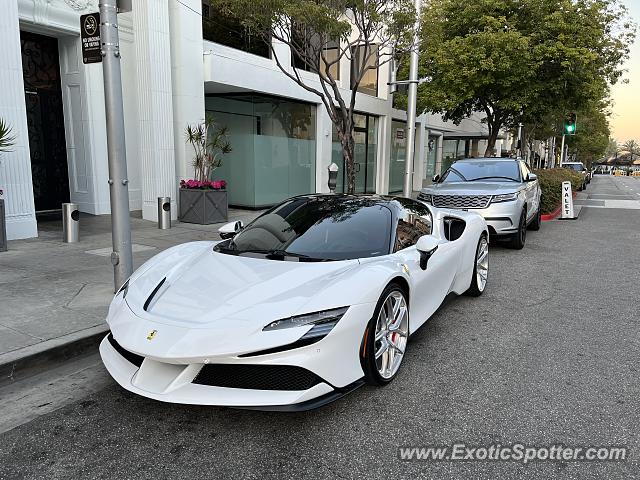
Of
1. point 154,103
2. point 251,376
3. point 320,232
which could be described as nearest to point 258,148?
point 154,103

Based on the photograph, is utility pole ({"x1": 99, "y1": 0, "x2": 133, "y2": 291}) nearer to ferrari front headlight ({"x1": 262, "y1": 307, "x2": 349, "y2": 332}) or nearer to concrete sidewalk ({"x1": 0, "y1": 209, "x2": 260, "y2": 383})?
concrete sidewalk ({"x1": 0, "y1": 209, "x2": 260, "y2": 383})

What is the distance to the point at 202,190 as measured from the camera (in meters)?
11.0

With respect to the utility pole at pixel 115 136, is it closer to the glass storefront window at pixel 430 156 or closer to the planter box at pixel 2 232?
the planter box at pixel 2 232

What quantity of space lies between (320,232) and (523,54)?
42.7 ft

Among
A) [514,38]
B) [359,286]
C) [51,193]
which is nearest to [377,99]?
[514,38]

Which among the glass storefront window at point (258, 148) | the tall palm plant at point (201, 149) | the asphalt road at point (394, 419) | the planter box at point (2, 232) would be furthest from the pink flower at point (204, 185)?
the asphalt road at point (394, 419)

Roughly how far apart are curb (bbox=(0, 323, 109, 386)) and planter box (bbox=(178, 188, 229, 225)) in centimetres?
674

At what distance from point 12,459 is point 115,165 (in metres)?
3.02

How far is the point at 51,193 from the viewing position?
37.8 feet

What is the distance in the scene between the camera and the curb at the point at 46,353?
3.66 m

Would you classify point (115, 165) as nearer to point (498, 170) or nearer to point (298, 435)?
point (298, 435)

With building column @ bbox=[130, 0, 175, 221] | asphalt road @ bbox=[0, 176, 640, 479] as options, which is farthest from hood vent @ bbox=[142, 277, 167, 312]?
building column @ bbox=[130, 0, 175, 221]

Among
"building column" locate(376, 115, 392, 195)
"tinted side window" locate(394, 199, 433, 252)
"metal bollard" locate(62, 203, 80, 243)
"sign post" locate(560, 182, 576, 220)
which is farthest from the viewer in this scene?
"building column" locate(376, 115, 392, 195)

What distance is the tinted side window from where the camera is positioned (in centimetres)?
421
